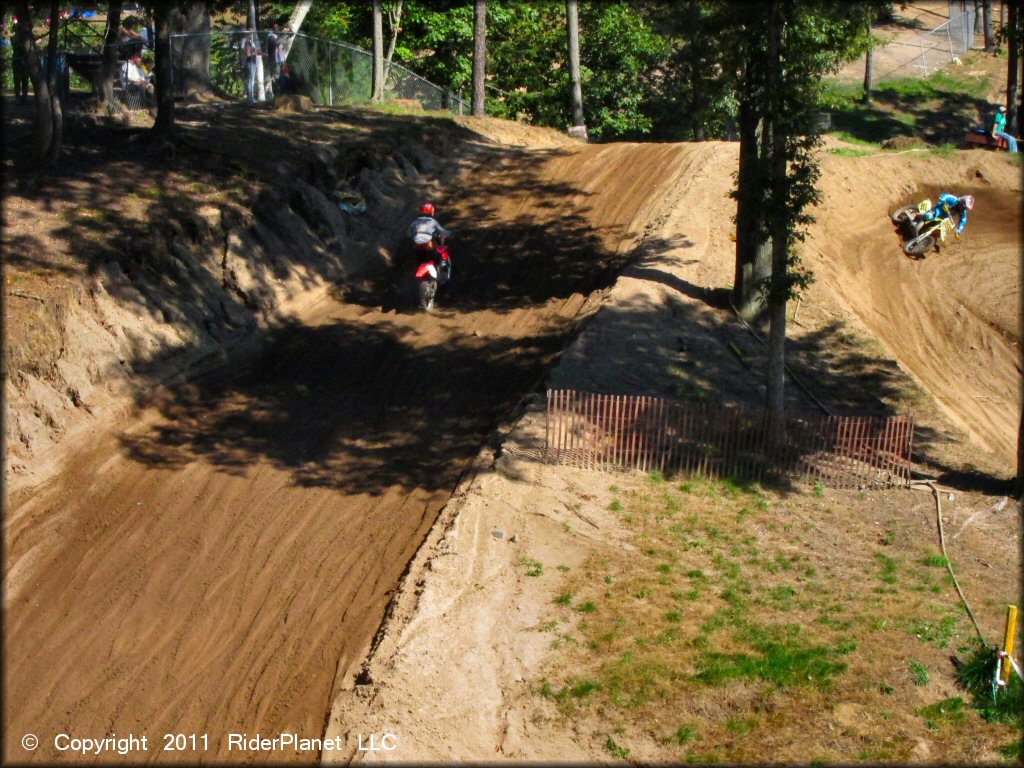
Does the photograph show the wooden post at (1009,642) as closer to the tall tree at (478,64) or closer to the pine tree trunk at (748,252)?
the pine tree trunk at (748,252)

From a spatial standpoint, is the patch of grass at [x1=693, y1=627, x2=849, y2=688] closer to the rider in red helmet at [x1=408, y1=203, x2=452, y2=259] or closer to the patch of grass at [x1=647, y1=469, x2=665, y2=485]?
the patch of grass at [x1=647, y1=469, x2=665, y2=485]

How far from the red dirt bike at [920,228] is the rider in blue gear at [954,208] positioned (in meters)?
0.17

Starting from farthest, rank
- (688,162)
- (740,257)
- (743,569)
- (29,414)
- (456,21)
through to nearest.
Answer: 1. (456,21)
2. (688,162)
3. (740,257)
4. (29,414)
5. (743,569)

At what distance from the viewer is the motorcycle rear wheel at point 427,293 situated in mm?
18219

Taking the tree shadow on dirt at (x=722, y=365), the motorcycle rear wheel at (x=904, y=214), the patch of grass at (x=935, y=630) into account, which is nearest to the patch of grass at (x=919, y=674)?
the patch of grass at (x=935, y=630)

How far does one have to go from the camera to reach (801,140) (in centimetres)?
1355

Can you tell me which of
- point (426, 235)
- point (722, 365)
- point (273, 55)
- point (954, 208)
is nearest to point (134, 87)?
point (273, 55)

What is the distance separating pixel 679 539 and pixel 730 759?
3903 mm

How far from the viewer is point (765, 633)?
398 inches

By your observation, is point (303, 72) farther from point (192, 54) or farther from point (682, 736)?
point (682, 736)

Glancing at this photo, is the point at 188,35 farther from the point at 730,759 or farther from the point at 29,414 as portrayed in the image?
the point at 730,759

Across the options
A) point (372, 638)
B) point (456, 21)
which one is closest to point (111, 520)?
point (372, 638)

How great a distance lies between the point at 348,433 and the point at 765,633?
256 inches

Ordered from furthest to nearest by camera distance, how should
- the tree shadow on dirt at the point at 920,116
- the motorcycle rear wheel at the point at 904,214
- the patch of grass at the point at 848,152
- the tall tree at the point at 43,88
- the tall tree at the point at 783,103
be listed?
1. the tree shadow on dirt at the point at 920,116
2. the patch of grass at the point at 848,152
3. the motorcycle rear wheel at the point at 904,214
4. the tall tree at the point at 43,88
5. the tall tree at the point at 783,103
